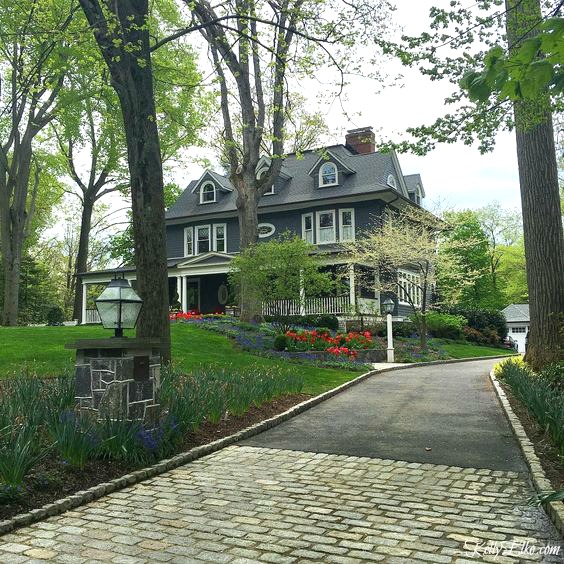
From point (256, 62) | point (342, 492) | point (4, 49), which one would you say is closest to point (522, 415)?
point (342, 492)

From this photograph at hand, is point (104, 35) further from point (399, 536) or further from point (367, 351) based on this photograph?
point (367, 351)

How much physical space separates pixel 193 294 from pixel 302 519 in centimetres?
2959

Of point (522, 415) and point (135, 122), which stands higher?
point (135, 122)

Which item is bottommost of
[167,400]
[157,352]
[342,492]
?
[342,492]

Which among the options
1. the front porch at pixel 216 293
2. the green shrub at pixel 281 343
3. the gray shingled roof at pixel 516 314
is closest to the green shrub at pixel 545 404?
the green shrub at pixel 281 343

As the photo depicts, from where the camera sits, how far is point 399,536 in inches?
159

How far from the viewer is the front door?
33.2 metres

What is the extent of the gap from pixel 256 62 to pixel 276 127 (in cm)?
302

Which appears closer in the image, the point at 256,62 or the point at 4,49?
the point at 256,62

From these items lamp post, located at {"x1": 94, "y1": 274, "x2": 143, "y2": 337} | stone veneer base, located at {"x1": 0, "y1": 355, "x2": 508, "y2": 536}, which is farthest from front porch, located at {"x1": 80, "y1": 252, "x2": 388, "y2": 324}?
lamp post, located at {"x1": 94, "y1": 274, "x2": 143, "y2": 337}

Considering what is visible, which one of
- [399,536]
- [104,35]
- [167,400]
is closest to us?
[399,536]

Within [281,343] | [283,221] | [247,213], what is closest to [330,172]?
[283,221]

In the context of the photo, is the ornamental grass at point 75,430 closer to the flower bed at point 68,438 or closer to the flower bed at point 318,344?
the flower bed at point 68,438

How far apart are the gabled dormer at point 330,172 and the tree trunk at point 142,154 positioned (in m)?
19.7
